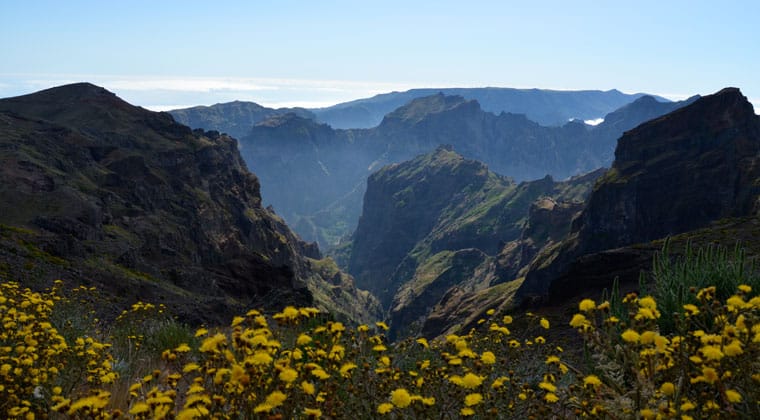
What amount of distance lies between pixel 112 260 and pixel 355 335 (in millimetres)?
53773

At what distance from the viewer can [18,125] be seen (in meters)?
105

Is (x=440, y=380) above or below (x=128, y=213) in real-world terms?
above

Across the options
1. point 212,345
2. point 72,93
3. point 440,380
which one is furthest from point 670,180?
point 72,93

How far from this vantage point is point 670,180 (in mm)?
149500

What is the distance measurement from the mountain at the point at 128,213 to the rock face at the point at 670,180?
83537 millimetres

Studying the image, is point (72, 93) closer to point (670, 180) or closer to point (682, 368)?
point (670, 180)

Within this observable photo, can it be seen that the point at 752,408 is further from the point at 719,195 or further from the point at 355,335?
the point at 719,195

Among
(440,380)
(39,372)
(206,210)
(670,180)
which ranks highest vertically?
(440,380)

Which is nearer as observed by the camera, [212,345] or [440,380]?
[212,345]

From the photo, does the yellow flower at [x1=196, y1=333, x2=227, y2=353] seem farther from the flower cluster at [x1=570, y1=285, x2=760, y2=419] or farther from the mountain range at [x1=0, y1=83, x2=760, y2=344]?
the mountain range at [x1=0, y1=83, x2=760, y2=344]

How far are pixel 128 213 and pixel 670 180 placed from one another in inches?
5598

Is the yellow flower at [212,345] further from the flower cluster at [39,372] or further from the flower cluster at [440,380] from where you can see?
the flower cluster at [39,372]

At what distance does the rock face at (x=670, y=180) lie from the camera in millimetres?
129125

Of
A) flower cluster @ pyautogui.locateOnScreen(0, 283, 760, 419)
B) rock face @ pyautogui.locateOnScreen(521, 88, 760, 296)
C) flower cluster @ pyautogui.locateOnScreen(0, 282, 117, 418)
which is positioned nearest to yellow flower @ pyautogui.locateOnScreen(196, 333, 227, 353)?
flower cluster @ pyautogui.locateOnScreen(0, 283, 760, 419)
